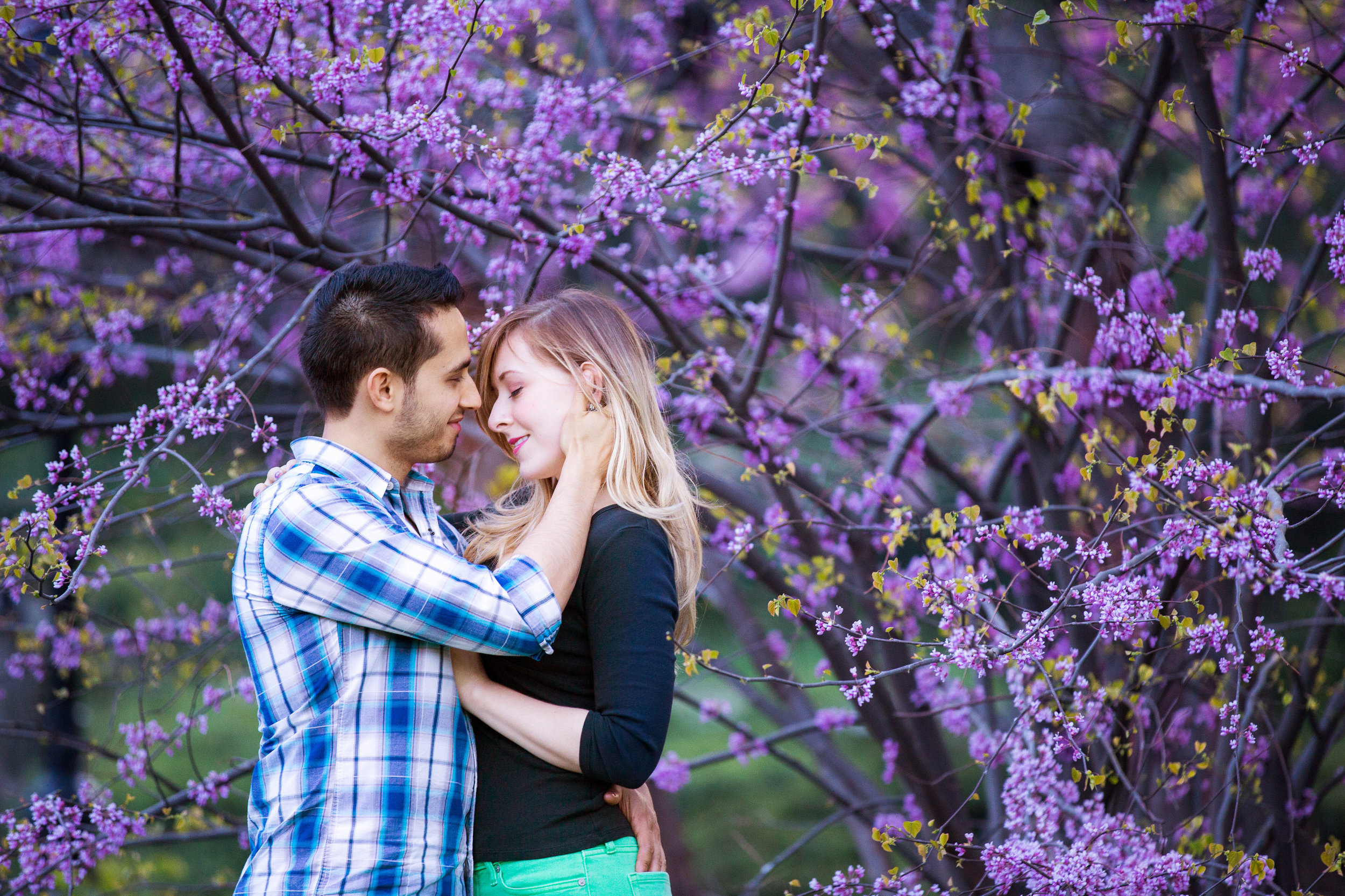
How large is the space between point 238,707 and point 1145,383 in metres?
9.10

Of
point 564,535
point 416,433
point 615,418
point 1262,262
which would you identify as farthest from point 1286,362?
point 416,433

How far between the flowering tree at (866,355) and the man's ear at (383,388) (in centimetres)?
49

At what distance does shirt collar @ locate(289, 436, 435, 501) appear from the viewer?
6.20ft

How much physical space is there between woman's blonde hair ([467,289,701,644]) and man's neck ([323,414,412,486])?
10.0 inches

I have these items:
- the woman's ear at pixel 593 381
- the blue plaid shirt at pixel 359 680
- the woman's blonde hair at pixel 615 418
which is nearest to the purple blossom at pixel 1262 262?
the woman's blonde hair at pixel 615 418

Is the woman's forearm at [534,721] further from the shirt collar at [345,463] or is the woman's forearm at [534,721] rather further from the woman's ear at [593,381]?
the woman's ear at [593,381]

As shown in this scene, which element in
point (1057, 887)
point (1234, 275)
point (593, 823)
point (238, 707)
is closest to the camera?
point (593, 823)

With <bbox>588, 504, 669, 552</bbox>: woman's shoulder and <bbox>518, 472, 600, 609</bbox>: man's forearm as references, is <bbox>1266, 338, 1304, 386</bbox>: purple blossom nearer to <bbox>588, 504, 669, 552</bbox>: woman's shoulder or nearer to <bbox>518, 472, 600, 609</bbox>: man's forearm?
<bbox>588, 504, 669, 552</bbox>: woman's shoulder

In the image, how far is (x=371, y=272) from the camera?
1.98 meters

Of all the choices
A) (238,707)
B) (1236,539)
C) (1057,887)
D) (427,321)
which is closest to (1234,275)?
(1236,539)

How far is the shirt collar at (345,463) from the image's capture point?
1889mm

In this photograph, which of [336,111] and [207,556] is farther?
[207,556]

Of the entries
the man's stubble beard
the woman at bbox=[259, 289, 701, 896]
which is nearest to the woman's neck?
the woman at bbox=[259, 289, 701, 896]

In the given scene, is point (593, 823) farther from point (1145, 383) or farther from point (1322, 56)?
point (1322, 56)
